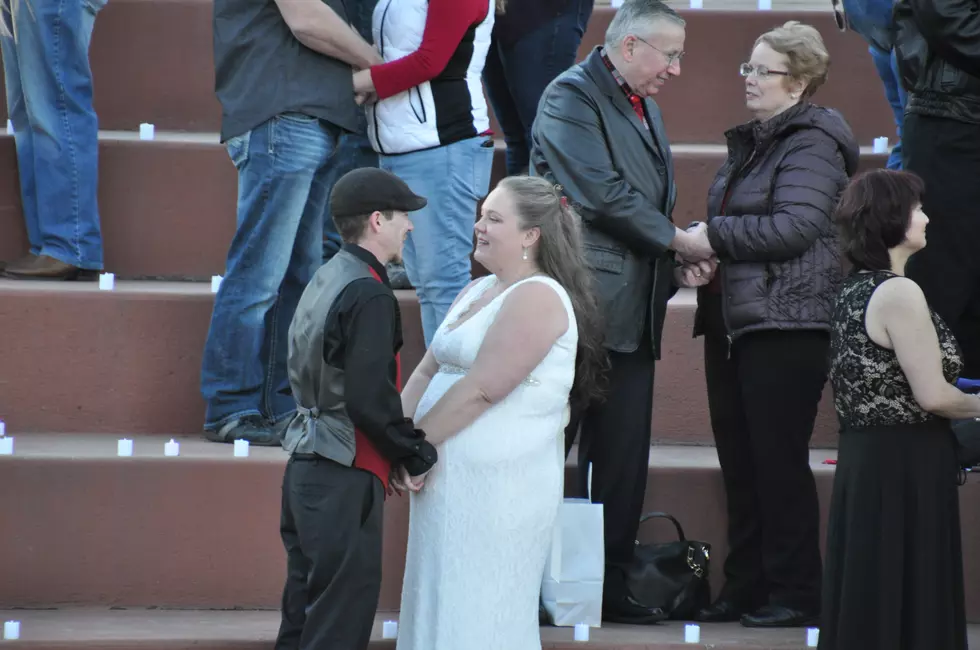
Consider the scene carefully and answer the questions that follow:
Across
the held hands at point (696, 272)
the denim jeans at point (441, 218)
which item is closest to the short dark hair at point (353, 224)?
the denim jeans at point (441, 218)

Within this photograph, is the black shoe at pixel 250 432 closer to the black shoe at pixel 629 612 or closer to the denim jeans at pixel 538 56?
the black shoe at pixel 629 612

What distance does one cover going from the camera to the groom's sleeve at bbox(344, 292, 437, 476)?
3662mm

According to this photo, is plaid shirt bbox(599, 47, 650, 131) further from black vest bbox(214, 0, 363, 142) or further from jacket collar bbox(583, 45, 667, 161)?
black vest bbox(214, 0, 363, 142)

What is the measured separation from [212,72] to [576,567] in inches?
113

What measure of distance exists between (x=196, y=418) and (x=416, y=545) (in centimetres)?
154

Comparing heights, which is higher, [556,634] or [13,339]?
[13,339]

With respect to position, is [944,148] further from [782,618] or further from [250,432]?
[250,432]

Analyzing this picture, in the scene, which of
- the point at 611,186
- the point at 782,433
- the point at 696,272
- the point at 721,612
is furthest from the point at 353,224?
the point at 721,612

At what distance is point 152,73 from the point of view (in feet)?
20.3

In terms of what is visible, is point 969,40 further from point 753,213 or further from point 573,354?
point 573,354

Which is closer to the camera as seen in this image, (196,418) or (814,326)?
(814,326)

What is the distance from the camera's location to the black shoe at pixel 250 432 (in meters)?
4.91

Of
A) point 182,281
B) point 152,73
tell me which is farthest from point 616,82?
point 152,73

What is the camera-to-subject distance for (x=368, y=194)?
148 inches
